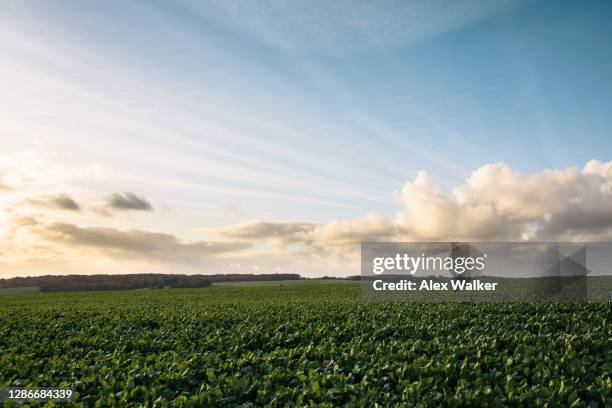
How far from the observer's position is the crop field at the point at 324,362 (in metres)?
10.0

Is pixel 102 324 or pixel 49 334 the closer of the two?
pixel 49 334

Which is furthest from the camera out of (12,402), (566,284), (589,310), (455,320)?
(566,284)

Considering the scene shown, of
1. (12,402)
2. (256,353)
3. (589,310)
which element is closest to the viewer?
(12,402)

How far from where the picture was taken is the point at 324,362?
12945mm

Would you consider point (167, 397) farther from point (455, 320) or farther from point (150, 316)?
point (150, 316)

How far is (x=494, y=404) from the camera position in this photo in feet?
30.4

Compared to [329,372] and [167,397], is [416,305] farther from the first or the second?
[167,397]

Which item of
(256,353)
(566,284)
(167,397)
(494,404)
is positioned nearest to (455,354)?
(494,404)

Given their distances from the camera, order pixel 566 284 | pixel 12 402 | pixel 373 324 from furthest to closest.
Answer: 1. pixel 566 284
2. pixel 373 324
3. pixel 12 402

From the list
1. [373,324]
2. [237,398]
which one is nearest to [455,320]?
[373,324]

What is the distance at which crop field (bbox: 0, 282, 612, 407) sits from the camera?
32.8 feet

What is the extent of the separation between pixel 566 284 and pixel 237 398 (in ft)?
150

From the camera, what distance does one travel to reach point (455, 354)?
1326 cm

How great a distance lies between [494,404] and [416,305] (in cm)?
2015
